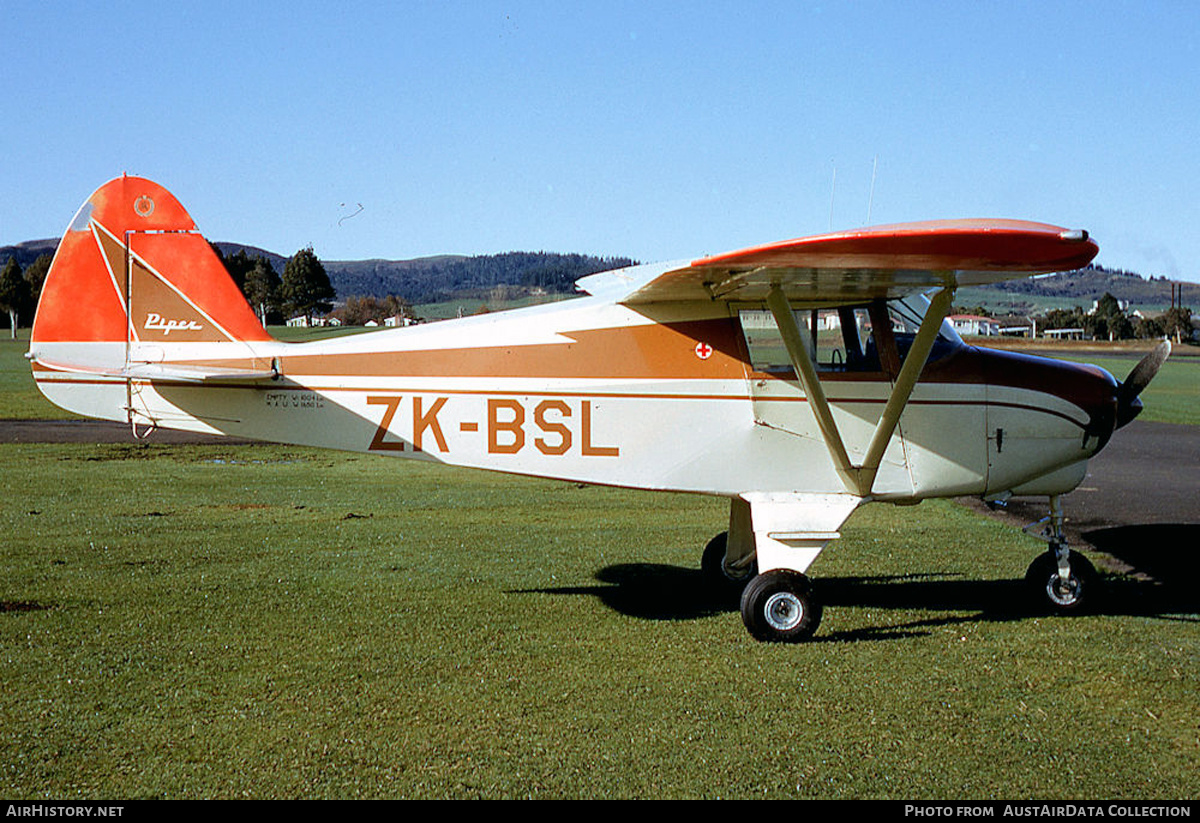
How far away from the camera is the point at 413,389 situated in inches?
291

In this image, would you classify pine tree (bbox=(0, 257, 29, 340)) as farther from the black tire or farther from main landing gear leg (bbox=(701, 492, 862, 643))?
main landing gear leg (bbox=(701, 492, 862, 643))

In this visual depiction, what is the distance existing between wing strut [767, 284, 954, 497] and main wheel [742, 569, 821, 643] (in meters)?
0.90

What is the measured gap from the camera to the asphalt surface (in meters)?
9.80

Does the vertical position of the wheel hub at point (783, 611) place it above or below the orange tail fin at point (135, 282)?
below

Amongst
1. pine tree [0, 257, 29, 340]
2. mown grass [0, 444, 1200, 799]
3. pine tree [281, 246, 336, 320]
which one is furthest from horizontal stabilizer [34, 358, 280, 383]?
pine tree [0, 257, 29, 340]

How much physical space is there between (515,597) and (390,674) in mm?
1982

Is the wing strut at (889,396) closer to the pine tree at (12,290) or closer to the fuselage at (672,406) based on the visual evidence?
the fuselage at (672,406)

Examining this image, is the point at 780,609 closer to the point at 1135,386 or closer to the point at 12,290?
the point at 1135,386

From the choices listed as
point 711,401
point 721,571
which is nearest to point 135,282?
point 711,401

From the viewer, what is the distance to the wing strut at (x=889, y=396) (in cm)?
647

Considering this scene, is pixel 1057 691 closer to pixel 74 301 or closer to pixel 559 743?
pixel 559 743

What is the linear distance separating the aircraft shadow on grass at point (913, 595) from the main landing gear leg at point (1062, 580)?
13cm

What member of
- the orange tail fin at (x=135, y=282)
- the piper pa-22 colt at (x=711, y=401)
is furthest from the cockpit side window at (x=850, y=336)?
the orange tail fin at (x=135, y=282)
